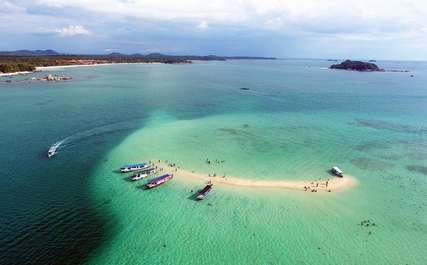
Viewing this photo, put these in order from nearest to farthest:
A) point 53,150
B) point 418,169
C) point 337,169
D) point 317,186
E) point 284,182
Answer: point 317,186 → point 284,182 → point 337,169 → point 418,169 → point 53,150

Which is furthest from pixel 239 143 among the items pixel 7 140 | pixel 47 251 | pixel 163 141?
pixel 7 140

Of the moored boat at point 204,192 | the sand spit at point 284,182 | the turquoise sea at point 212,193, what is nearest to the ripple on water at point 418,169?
the turquoise sea at point 212,193

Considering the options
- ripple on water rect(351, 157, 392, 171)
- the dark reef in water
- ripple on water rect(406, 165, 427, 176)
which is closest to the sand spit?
ripple on water rect(351, 157, 392, 171)

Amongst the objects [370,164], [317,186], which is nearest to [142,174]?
[317,186]

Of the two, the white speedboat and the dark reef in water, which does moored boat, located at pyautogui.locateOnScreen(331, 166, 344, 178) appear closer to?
the dark reef in water

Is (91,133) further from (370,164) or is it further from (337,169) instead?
(370,164)

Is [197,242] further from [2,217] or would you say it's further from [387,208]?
[387,208]
